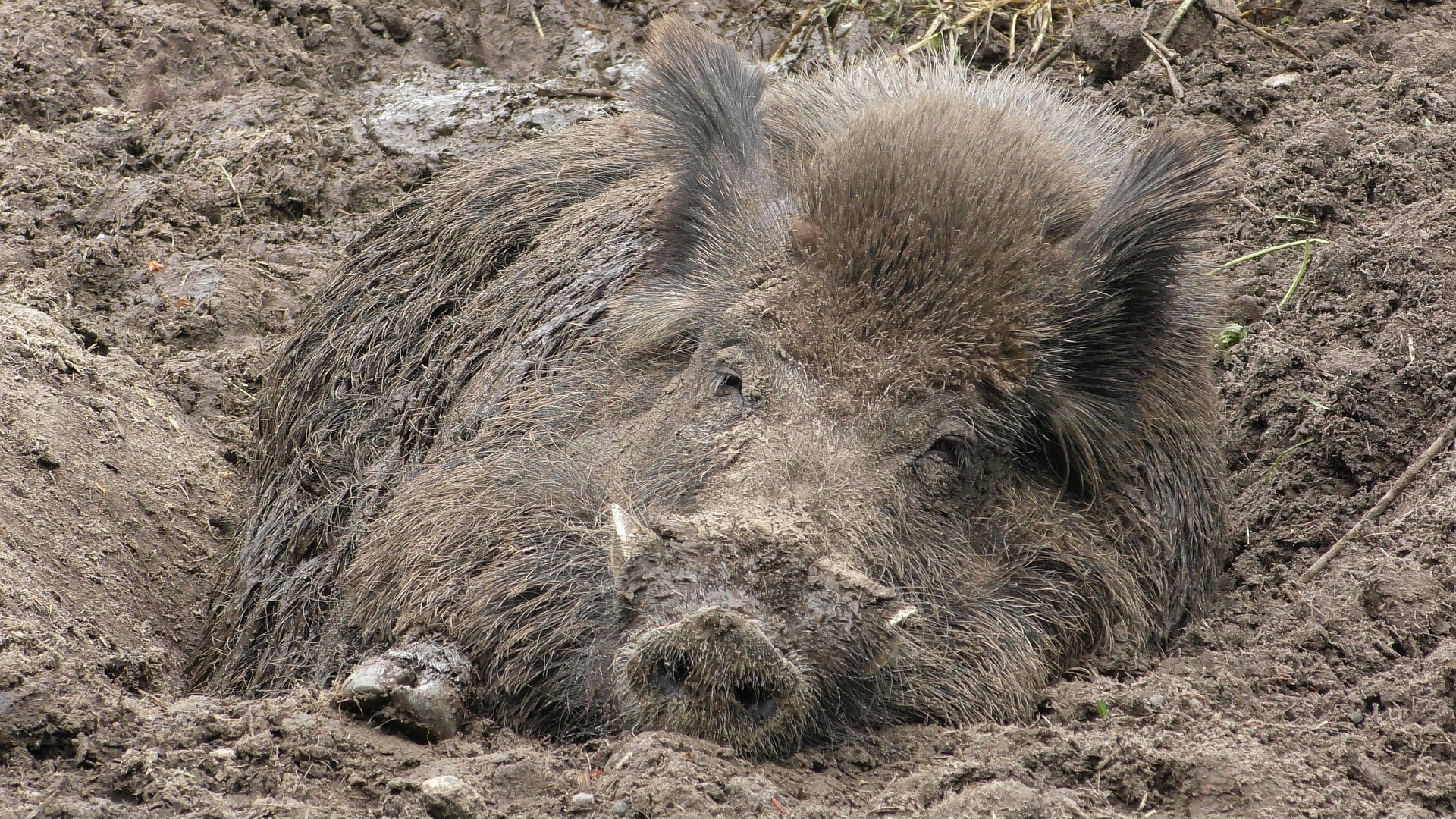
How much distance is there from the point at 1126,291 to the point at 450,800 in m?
2.29

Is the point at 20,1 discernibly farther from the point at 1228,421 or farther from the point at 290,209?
the point at 1228,421

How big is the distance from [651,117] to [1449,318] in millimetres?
2734

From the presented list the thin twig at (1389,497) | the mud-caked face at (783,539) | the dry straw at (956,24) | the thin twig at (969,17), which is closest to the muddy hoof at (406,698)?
the mud-caked face at (783,539)

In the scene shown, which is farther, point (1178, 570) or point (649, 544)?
point (1178, 570)

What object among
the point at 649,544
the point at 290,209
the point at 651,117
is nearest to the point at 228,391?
the point at 290,209

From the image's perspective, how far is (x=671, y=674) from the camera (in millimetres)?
2836

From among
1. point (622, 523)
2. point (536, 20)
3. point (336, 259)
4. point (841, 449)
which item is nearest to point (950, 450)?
point (841, 449)

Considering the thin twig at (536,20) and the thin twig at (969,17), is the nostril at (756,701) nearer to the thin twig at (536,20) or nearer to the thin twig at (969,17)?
the thin twig at (969,17)

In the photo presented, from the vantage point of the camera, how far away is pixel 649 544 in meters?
2.95

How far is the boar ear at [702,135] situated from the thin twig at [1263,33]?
3.06m

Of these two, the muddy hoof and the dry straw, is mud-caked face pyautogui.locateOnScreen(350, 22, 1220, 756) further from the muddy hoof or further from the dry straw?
the dry straw

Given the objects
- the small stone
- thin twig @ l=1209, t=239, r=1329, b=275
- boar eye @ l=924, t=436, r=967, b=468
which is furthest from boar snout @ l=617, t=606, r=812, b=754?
thin twig @ l=1209, t=239, r=1329, b=275

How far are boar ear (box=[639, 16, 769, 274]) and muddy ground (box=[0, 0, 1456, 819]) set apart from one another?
1.62 metres

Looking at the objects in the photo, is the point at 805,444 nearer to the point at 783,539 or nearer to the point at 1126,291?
the point at 783,539
